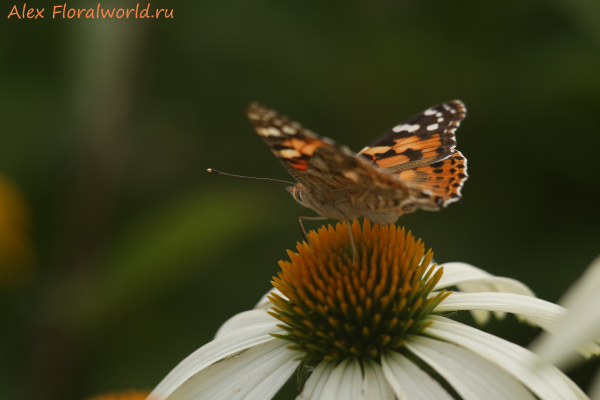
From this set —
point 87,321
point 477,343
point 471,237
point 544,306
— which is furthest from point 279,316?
point 471,237

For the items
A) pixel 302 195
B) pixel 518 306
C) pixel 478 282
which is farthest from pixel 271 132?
pixel 478 282

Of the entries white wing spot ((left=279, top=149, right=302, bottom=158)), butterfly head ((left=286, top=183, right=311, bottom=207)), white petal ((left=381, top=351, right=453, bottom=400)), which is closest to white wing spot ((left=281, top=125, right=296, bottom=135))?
white wing spot ((left=279, top=149, right=302, bottom=158))

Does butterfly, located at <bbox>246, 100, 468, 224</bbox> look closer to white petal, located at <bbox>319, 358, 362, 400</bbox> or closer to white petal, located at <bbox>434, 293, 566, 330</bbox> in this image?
white petal, located at <bbox>434, 293, 566, 330</bbox>

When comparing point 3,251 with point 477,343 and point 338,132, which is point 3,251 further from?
point 477,343

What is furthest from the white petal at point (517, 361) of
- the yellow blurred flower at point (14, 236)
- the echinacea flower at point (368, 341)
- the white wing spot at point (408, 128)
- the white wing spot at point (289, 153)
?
the yellow blurred flower at point (14, 236)

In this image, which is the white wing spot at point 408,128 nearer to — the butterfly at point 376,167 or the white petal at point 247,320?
the butterfly at point 376,167
